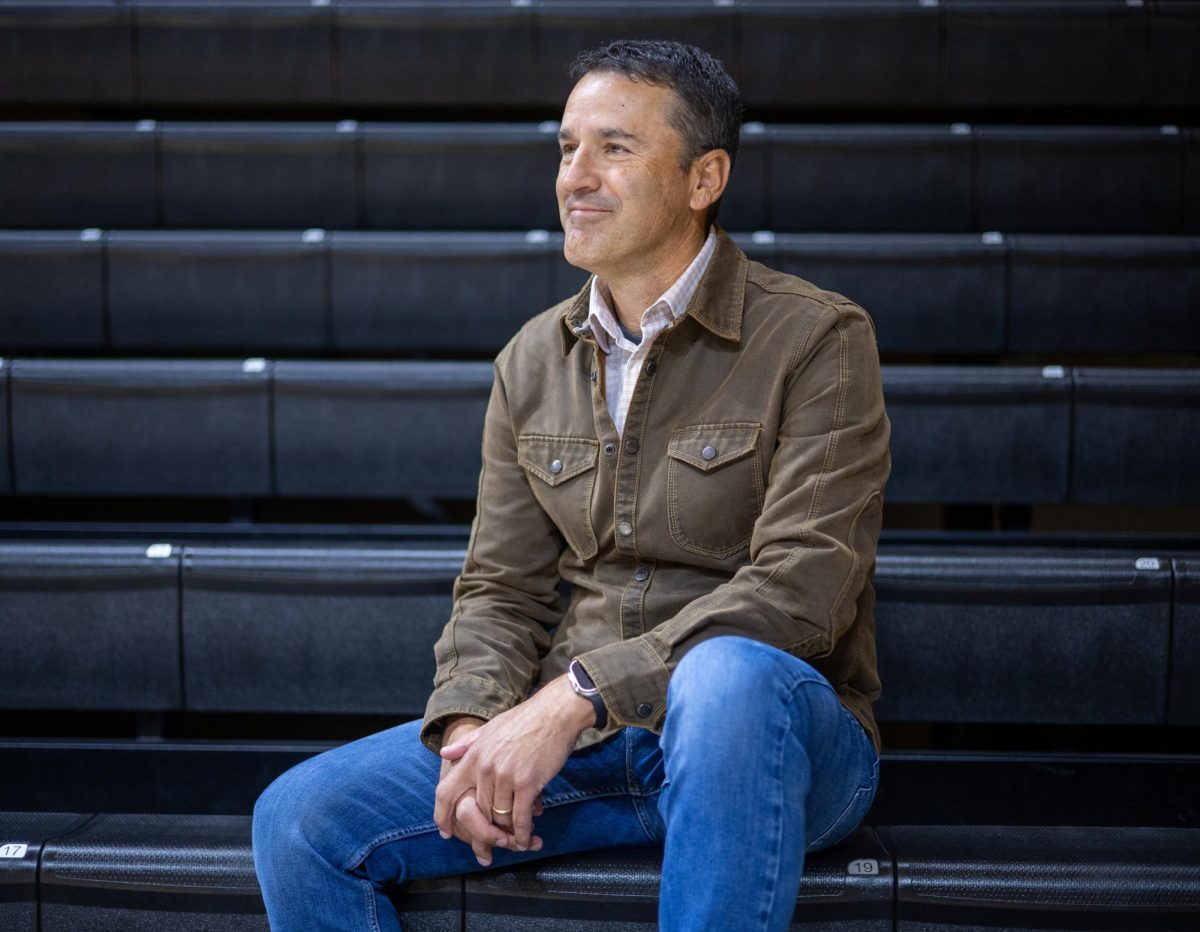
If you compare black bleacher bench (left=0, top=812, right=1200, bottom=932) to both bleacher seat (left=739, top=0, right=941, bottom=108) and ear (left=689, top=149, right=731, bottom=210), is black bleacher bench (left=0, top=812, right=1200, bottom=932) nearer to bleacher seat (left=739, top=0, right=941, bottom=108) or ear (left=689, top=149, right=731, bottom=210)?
ear (left=689, top=149, right=731, bottom=210)

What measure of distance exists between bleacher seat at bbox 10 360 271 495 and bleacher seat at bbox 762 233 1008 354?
638 mm

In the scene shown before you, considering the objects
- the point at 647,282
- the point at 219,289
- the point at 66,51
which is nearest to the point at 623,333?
the point at 647,282

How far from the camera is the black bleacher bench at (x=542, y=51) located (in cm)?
178

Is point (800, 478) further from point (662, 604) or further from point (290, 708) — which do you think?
point (290, 708)

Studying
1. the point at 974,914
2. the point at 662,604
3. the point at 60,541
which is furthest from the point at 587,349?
the point at 60,541

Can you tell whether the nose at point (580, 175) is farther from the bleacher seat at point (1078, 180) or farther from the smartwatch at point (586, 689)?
the bleacher seat at point (1078, 180)

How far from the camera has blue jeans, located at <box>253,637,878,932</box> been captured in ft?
2.19

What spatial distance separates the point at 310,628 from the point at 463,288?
0.55 metres

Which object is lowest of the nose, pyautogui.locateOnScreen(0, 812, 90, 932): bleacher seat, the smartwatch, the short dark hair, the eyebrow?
pyautogui.locateOnScreen(0, 812, 90, 932): bleacher seat

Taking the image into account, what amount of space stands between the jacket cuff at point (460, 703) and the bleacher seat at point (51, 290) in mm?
917

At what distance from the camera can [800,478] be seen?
801 millimetres

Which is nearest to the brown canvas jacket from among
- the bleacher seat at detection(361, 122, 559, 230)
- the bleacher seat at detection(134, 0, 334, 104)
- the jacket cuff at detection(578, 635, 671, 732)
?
the jacket cuff at detection(578, 635, 671, 732)

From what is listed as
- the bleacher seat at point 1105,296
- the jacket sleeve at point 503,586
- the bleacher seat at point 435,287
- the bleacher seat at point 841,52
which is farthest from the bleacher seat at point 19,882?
the bleacher seat at point 841,52

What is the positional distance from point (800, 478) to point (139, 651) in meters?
0.64
